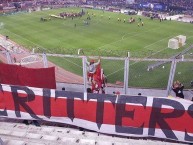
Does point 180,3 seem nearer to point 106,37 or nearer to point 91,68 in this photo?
point 106,37

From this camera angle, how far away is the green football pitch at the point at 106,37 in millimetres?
21998

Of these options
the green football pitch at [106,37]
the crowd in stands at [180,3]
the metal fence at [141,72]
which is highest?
the crowd in stands at [180,3]

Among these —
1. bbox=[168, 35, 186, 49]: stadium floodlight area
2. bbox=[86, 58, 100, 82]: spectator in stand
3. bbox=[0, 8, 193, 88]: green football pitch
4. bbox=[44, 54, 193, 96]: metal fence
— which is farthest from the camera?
bbox=[168, 35, 186, 49]: stadium floodlight area

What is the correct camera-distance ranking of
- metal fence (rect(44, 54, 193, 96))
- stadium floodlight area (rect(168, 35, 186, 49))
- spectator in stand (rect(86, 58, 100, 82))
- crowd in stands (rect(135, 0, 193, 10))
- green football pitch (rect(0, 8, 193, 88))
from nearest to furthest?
spectator in stand (rect(86, 58, 100, 82)) < metal fence (rect(44, 54, 193, 96)) < green football pitch (rect(0, 8, 193, 88)) < stadium floodlight area (rect(168, 35, 186, 49)) < crowd in stands (rect(135, 0, 193, 10))

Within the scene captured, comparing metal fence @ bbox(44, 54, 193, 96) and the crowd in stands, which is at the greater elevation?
the crowd in stands

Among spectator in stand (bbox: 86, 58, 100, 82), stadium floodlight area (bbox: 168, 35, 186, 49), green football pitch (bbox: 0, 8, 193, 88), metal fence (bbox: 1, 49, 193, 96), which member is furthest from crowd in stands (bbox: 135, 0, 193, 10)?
spectator in stand (bbox: 86, 58, 100, 82)

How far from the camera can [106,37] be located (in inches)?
1312

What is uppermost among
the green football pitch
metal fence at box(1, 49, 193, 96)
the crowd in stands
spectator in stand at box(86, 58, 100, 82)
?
the crowd in stands

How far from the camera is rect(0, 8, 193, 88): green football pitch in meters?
22.0

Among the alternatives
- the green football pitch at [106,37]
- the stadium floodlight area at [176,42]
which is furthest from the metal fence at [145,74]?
the stadium floodlight area at [176,42]

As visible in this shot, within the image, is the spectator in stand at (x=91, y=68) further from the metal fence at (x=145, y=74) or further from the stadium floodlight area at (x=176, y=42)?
the stadium floodlight area at (x=176, y=42)

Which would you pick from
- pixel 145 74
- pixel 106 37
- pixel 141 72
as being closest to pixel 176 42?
pixel 106 37

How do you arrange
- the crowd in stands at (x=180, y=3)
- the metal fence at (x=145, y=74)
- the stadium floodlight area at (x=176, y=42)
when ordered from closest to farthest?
the metal fence at (x=145, y=74) < the stadium floodlight area at (x=176, y=42) < the crowd in stands at (x=180, y=3)

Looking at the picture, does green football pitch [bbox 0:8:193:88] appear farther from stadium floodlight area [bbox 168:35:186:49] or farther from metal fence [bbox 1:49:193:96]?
stadium floodlight area [bbox 168:35:186:49]
